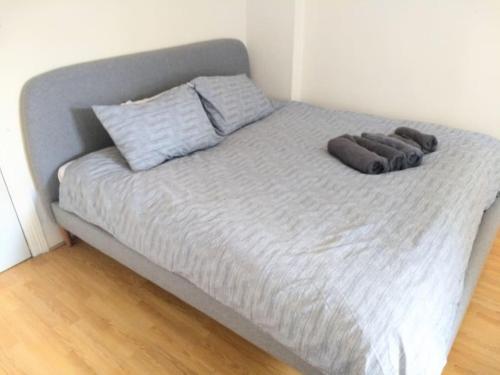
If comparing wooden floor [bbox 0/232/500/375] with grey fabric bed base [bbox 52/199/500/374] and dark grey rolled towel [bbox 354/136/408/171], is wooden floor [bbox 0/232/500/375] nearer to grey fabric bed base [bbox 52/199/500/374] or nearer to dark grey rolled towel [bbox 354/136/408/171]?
grey fabric bed base [bbox 52/199/500/374]

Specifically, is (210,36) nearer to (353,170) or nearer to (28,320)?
(353,170)

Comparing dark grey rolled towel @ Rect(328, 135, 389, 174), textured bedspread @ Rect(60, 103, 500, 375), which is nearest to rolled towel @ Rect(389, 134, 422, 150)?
textured bedspread @ Rect(60, 103, 500, 375)

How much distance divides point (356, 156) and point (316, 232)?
60 cm

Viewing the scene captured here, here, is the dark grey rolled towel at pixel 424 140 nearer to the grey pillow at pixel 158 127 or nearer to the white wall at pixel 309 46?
the white wall at pixel 309 46

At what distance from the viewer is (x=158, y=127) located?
5.84 ft

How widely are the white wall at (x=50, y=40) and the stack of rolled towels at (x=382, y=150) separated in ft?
4.19

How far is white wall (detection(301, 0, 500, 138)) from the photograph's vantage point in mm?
2059

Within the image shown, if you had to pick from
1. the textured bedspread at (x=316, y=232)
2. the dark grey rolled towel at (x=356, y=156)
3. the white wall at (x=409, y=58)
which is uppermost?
the white wall at (x=409, y=58)

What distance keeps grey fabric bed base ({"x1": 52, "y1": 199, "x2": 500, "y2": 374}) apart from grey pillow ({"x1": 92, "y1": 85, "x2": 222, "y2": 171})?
0.39m

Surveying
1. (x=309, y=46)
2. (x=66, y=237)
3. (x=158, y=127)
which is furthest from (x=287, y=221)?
(x=309, y=46)

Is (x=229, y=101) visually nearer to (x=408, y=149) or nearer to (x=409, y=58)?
(x=408, y=149)

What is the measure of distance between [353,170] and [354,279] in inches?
29.8

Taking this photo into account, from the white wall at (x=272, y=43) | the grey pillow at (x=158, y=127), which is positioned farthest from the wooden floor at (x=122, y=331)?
the white wall at (x=272, y=43)

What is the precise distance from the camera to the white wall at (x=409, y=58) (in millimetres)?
2059
